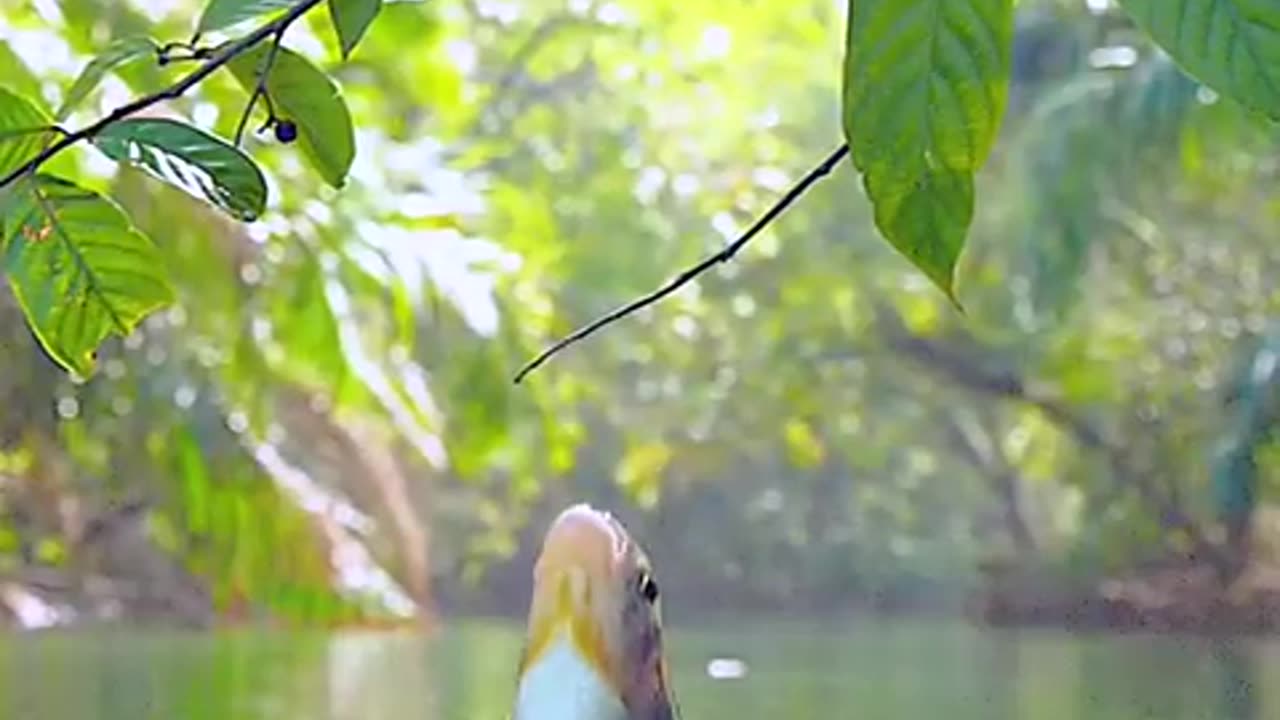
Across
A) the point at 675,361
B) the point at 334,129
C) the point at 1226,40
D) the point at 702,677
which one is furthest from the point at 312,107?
the point at 675,361

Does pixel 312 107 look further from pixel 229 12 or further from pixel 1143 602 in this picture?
pixel 1143 602

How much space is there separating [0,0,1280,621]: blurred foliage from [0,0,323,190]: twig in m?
0.98

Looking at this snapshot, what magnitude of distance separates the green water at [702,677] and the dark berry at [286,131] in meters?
0.61

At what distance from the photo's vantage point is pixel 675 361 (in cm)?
191

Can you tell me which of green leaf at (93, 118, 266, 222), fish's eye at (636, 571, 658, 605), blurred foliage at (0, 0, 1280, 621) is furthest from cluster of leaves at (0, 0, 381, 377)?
blurred foliage at (0, 0, 1280, 621)

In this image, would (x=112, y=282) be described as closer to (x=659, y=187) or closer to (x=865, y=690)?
(x=865, y=690)

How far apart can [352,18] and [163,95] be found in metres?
0.02

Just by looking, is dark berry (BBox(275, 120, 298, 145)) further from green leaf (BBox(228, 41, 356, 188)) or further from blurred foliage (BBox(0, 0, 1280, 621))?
blurred foliage (BBox(0, 0, 1280, 621))

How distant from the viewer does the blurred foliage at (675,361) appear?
1.29 metres

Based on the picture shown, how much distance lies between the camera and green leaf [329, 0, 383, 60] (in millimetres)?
171

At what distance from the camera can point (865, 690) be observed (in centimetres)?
103

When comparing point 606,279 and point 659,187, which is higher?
point 659,187

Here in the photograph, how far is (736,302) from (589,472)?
0.38 metres

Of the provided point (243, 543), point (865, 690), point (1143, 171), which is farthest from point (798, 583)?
point (865, 690)
